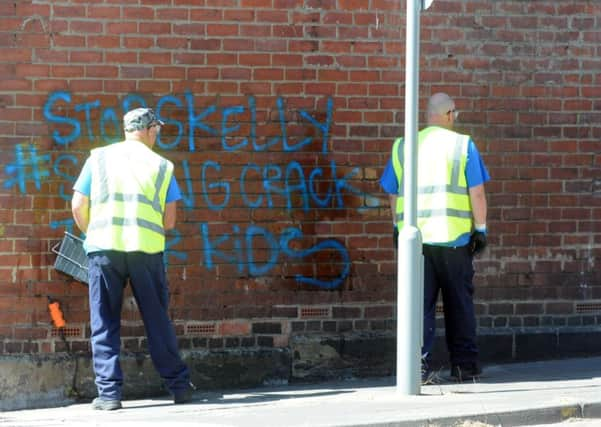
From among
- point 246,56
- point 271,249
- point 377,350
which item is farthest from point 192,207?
point 377,350

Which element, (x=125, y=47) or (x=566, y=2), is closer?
(x=125, y=47)

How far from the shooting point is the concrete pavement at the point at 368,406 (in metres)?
6.67

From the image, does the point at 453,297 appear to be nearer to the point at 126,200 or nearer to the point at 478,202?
the point at 478,202

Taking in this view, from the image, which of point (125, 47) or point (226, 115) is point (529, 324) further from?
point (125, 47)

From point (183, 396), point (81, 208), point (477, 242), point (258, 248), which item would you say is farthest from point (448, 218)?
point (81, 208)

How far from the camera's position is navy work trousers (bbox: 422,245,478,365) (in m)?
7.80

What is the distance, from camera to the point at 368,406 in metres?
7.00

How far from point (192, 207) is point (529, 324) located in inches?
113

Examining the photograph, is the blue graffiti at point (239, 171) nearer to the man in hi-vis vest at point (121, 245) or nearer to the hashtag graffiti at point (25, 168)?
the hashtag graffiti at point (25, 168)

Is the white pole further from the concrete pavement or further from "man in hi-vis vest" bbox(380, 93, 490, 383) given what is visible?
"man in hi-vis vest" bbox(380, 93, 490, 383)

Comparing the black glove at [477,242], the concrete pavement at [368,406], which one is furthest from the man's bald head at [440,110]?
the concrete pavement at [368,406]

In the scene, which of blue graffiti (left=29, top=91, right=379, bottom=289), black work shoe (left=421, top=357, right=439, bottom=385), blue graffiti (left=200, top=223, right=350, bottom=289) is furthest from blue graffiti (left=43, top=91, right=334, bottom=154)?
black work shoe (left=421, top=357, right=439, bottom=385)

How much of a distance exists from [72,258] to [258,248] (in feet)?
4.53

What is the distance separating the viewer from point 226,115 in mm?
8234
